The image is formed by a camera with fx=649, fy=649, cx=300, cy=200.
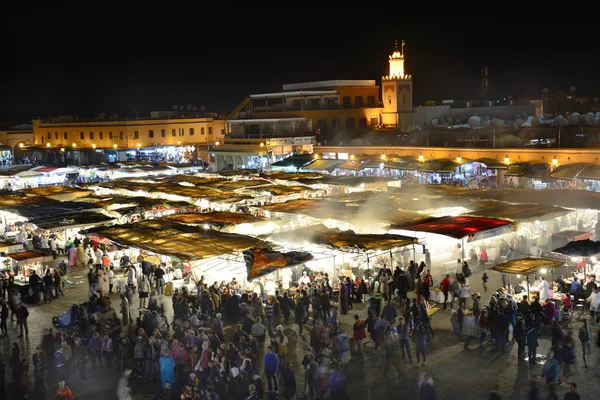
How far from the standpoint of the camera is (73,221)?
1984 cm

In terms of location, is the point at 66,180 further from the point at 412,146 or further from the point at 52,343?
the point at 52,343

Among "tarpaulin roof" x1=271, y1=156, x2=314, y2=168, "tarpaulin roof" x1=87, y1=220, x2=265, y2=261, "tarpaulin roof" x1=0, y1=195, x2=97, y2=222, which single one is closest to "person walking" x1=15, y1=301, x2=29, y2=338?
"tarpaulin roof" x1=87, y1=220, x2=265, y2=261

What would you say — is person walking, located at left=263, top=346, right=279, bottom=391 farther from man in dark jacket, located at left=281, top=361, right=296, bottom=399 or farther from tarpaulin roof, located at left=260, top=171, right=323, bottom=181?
tarpaulin roof, located at left=260, top=171, right=323, bottom=181

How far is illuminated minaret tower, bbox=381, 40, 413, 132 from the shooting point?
50344mm

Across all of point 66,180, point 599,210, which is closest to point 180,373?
point 599,210

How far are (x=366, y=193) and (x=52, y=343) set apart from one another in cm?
1379

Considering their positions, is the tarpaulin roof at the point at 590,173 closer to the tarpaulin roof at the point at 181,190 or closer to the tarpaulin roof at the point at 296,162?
the tarpaulin roof at the point at 181,190

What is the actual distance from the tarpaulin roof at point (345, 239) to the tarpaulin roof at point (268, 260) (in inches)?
42.5

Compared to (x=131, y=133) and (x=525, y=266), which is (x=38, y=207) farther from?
(x=131, y=133)

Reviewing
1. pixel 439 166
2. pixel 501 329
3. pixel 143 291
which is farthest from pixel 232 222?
pixel 439 166

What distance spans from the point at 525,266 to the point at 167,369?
7.49 m

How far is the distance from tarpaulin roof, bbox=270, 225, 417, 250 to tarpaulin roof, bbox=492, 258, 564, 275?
2.40m

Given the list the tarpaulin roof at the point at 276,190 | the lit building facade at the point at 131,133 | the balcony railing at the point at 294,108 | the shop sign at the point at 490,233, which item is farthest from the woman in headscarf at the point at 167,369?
the lit building facade at the point at 131,133

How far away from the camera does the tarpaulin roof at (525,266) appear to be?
13.0 metres
